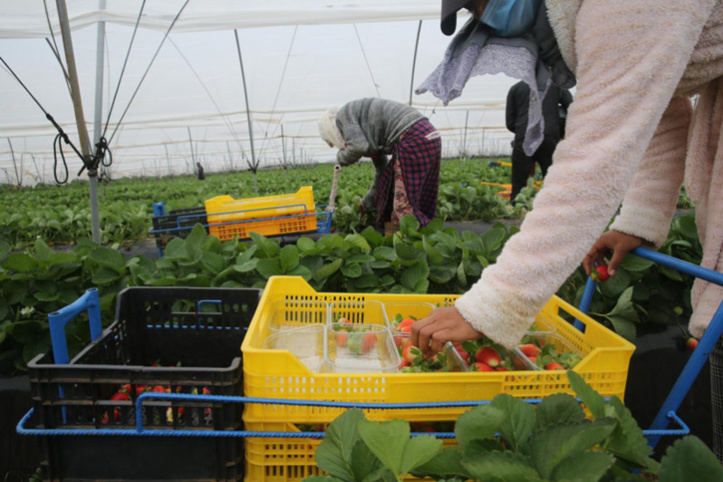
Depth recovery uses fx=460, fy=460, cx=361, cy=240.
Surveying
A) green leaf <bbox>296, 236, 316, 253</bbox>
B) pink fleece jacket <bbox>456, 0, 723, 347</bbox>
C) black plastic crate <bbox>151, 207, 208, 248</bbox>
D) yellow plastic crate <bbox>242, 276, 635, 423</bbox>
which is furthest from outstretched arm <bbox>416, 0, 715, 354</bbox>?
black plastic crate <bbox>151, 207, 208, 248</bbox>

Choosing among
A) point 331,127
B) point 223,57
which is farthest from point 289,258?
point 223,57

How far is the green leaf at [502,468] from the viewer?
1.78 feet

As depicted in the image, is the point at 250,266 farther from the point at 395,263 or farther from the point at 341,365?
the point at 341,365

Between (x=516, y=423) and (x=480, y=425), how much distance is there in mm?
56

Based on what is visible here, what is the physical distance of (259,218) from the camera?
175 inches

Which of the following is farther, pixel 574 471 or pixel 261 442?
pixel 261 442

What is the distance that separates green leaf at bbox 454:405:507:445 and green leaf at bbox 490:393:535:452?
1cm

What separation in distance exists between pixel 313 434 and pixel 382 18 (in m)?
6.61

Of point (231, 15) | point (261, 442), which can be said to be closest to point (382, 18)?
point (231, 15)

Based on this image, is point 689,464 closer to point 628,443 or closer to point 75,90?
point 628,443

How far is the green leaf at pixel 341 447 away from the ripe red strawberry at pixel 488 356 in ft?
2.04

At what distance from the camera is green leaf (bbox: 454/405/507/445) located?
0.67 meters

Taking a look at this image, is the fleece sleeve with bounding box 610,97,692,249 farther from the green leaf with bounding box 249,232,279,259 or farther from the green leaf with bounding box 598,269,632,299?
the green leaf with bounding box 249,232,279,259

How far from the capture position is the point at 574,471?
528mm
